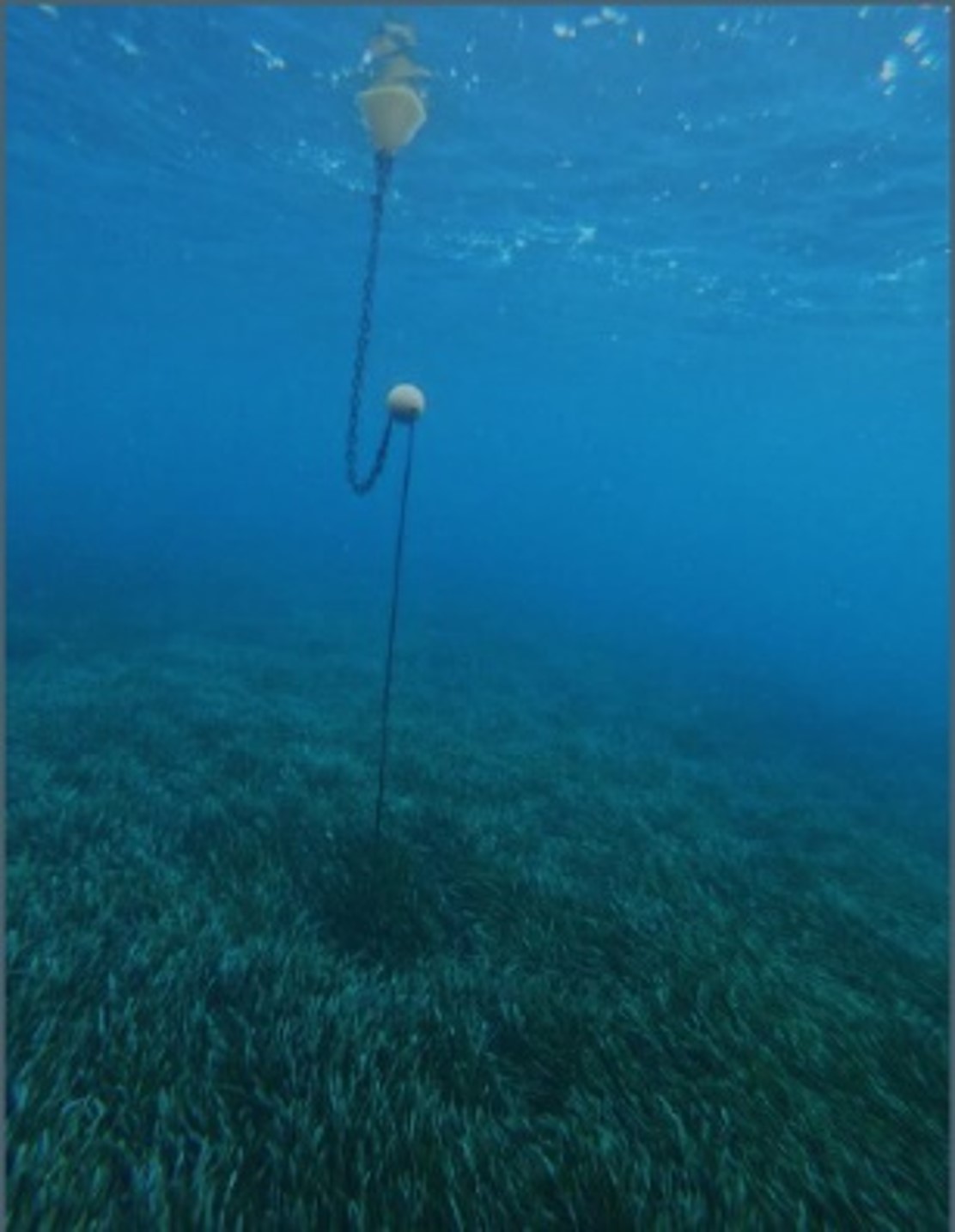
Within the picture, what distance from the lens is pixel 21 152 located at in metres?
23.9

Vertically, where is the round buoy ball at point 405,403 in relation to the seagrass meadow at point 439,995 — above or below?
above

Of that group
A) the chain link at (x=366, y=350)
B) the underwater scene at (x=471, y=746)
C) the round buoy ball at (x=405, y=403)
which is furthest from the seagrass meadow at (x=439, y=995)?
the round buoy ball at (x=405, y=403)

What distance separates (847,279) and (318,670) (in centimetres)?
2162

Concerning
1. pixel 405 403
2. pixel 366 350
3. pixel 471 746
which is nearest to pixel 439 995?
pixel 405 403

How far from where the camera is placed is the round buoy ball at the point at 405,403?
19.1 feet

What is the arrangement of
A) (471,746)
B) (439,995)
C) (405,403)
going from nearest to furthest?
(439,995)
(405,403)
(471,746)

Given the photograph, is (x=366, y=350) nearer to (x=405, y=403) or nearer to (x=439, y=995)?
(x=405, y=403)

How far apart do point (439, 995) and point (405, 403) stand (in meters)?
4.26

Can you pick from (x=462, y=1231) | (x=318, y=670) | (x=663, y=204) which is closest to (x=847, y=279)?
(x=663, y=204)

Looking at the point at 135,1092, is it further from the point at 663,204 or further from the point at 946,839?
the point at 663,204

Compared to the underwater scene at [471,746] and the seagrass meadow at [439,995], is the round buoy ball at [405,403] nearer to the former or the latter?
the underwater scene at [471,746]

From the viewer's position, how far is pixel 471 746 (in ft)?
40.7

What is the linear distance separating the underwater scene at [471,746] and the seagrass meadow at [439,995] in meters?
0.03

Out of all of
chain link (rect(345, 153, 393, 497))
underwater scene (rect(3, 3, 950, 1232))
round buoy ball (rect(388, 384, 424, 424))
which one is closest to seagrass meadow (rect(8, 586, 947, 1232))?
underwater scene (rect(3, 3, 950, 1232))
